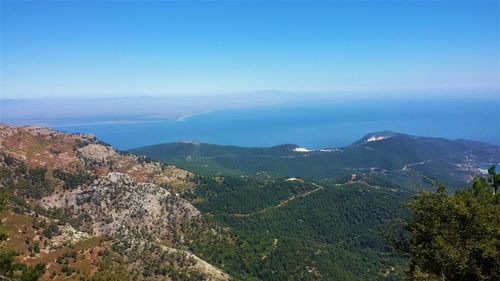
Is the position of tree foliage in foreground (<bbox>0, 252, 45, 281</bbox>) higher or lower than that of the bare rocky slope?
higher

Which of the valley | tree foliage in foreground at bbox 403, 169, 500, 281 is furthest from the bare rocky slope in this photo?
tree foliage in foreground at bbox 403, 169, 500, 281

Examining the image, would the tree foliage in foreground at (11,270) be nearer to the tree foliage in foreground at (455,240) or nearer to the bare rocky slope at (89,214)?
the bare rocky slope at (89,214)

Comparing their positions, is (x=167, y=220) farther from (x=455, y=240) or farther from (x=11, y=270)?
(x=455, y=240)

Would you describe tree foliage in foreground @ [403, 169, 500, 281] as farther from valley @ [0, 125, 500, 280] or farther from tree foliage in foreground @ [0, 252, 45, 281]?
tree foliage in foreground @ [0, 252, 45, 281]

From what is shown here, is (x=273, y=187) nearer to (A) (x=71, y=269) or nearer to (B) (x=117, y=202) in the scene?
(B) (x=117, y=202)

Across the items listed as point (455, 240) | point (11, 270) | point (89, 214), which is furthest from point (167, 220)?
point (455, 240)

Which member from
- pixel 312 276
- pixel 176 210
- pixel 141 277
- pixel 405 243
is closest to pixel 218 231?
pixel 176 210
